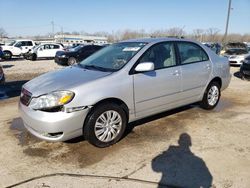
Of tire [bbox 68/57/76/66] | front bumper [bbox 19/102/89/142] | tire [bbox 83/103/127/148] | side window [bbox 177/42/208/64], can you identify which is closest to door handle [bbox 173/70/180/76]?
side window [bbox 177/42/208/64]

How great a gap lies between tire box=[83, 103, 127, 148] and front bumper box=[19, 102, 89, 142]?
0.12 m

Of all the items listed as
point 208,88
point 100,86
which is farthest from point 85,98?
point 208,88

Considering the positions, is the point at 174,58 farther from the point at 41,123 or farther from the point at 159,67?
the point at 41,123

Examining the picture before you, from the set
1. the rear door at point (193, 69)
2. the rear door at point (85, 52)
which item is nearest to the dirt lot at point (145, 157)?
the rear door at point (193, 69)

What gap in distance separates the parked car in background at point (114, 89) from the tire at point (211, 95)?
0.19m

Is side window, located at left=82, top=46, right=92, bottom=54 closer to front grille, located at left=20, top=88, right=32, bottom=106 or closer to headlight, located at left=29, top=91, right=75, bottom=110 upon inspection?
front grille, located at left=20, top=88, right=32, bottom=106

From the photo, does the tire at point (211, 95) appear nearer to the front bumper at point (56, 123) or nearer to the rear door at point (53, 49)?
the front bumper at point (56, 123)

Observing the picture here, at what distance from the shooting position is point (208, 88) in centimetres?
602

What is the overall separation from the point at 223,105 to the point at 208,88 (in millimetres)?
1100

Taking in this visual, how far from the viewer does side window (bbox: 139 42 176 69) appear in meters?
4.81

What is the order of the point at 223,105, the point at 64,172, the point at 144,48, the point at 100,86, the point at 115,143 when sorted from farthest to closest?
the point at 223,105, the point at 144,48, the point at 115,143, the point at 100,86, the point at 64,172

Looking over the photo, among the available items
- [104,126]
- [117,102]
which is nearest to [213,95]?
[117,102]

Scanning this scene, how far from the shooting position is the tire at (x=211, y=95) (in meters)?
6.05

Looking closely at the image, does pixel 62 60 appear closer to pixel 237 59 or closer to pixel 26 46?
pixel 26 46
